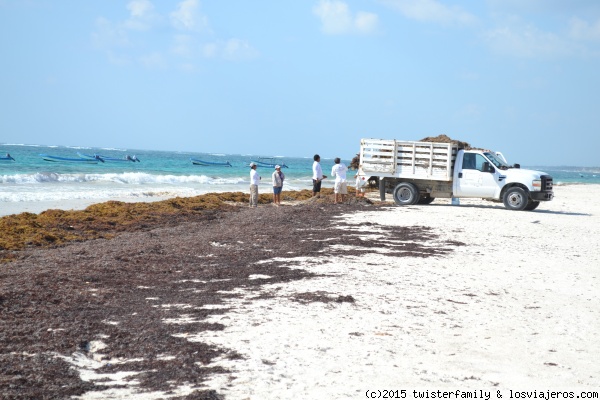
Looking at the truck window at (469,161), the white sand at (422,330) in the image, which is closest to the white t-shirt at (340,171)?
the truck window at (469,161)

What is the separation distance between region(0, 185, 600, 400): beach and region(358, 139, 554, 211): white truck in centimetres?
890

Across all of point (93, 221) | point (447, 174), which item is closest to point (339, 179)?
point (447, 174)

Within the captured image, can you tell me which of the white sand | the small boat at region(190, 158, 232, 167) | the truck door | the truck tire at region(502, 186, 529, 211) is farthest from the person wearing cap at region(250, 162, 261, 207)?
the small boat at region(190, 158, 232, 167)

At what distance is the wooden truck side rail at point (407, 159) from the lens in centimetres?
2317

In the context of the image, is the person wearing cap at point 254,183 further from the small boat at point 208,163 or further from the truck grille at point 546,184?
the small boat at point 208,163

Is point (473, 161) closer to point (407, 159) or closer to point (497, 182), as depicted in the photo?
point (497, 182)

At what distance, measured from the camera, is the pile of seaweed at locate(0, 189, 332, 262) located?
538 inches

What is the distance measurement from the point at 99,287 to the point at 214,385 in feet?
13.3

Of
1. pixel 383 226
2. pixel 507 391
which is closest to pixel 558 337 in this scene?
pixel 507 391

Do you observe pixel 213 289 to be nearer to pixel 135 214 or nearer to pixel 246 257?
pixel 246 257

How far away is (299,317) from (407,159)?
17.1 meters

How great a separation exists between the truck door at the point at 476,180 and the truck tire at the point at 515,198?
39 cm

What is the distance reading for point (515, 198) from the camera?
2272cm

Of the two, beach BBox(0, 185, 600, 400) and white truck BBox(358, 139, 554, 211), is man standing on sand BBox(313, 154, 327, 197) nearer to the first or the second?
white truck BBox(358, 139, 554, 211)
